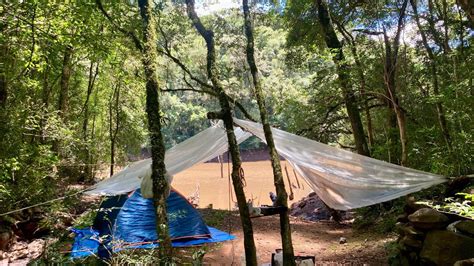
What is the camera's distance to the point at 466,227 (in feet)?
8.63

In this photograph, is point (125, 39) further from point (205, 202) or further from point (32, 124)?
point (205, 202)

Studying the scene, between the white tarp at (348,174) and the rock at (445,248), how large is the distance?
55 cm

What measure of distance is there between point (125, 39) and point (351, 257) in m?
3.41

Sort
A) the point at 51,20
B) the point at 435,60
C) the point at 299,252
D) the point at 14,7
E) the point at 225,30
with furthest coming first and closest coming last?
the point at 225,30 → the point at 435,60 → the point at 299,252 → the point at 51,20 → the point at 14,7

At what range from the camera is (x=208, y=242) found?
449cm

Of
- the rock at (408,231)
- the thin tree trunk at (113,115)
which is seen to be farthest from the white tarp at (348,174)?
the thin tree trunk at (113,115)

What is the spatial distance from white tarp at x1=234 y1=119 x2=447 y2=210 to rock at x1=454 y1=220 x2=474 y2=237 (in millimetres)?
593

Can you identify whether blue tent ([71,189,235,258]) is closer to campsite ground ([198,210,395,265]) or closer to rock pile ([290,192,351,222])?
campsite ground ([198,210,395,265])

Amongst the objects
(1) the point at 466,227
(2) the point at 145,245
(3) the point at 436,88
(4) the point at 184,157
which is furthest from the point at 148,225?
(3) the point at 436,88

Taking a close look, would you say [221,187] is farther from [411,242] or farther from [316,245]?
[411,242]

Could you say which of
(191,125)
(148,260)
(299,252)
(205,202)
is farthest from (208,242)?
(191,125)

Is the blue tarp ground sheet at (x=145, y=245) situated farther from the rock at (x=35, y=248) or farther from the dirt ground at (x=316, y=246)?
the rock at (x=35, y=248)

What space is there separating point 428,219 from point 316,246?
6.32 ft

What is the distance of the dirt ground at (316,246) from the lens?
3.85 metres
